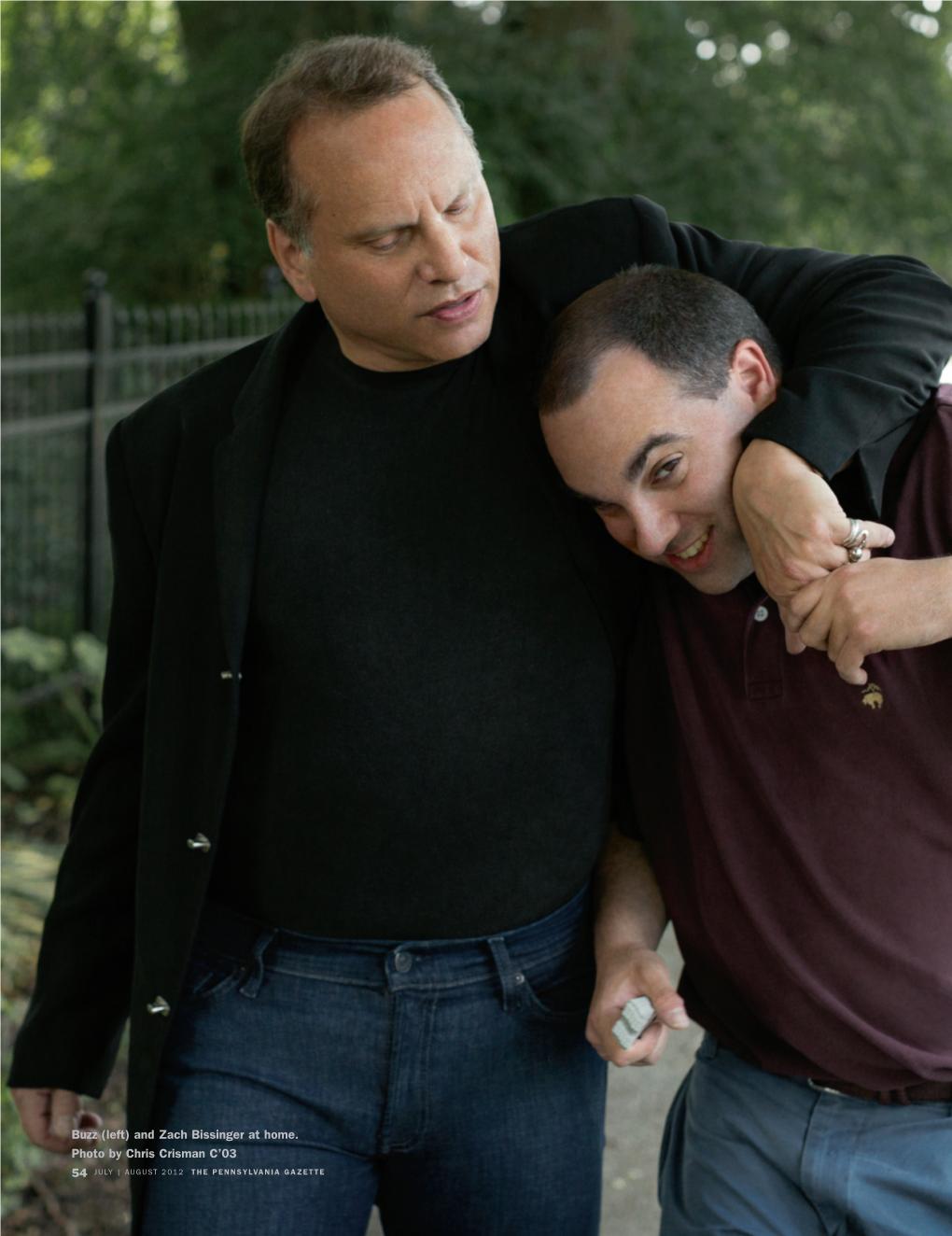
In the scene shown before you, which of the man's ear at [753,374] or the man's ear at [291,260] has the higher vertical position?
the man's ear at [291,260]

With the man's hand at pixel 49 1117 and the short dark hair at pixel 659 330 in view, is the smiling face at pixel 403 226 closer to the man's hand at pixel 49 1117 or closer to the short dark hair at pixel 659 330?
the short dark hair at pixel 659 330

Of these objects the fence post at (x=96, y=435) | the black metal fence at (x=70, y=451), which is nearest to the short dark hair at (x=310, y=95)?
the black metal fence at (x=70, y=451)

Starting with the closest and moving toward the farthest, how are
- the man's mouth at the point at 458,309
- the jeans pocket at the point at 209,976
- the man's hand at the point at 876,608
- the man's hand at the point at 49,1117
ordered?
the man's hand at the point at 876,608
the man's mouth at the point at 458,309
the jeans pocket at the point at 209,976
the man's hand at the point at 49,1117

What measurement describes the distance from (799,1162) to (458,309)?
141 centimetres

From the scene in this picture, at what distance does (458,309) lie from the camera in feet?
6.27

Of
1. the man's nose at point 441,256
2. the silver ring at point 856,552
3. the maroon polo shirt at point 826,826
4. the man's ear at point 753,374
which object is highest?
the man's nose at point 441,256

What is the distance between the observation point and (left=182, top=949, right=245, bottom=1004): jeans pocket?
2029 mm

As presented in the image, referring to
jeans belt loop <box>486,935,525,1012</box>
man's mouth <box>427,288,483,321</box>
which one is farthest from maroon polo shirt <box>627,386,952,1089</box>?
man's mouth <box>427,288,483,321</box>

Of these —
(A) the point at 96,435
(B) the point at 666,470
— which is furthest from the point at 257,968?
(A) the point at 96,435

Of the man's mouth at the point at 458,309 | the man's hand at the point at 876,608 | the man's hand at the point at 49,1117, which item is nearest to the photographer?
the man's hand at the point at 876,608

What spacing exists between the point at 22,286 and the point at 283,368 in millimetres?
7828

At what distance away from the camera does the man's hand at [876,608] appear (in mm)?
1499

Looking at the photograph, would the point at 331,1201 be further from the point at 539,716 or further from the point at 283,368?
the point at 283,368

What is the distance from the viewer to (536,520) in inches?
77.7
